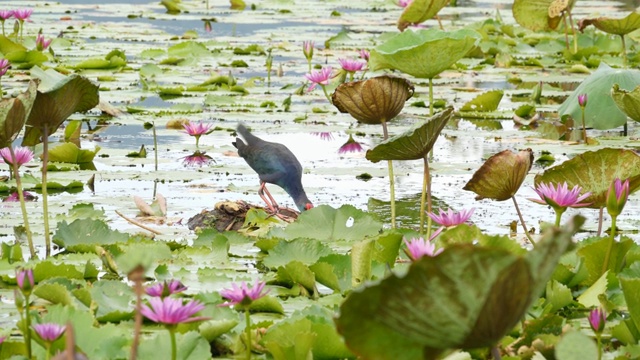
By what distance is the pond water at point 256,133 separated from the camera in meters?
3.99

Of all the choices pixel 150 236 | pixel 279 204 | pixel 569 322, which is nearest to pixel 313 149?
pixel 279 204

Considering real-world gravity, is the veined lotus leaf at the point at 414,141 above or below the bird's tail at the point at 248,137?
above

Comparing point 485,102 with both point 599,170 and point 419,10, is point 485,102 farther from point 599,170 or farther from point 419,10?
point 599,170

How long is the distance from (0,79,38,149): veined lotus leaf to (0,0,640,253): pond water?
603mm

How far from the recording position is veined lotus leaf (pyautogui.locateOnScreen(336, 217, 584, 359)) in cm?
144

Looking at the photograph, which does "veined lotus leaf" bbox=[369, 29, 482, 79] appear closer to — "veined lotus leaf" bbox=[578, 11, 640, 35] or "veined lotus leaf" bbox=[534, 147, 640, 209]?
"veined lotus leaf" bbox=[534, 147, 640, 209]

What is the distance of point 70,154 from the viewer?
14.9 ft

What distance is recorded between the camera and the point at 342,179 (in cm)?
450

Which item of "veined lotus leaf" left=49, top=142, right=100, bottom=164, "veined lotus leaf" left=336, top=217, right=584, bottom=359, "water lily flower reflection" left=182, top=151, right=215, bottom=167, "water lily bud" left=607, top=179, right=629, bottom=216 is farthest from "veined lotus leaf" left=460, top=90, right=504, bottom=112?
"veined lotus leaf" left=336, top=217, right=584, bottom=359

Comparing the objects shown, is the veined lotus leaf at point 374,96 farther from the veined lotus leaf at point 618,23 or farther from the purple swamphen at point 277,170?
the veined lotus leaf at point 618,23

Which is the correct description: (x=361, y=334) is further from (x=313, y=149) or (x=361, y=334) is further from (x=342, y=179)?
(x=313, y=149)

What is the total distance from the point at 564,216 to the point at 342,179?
3.19 feet

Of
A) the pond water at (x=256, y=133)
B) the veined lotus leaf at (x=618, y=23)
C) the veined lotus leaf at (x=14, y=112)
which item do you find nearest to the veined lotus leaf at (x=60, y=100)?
the veined lotus leaf at (x=14, y=112)

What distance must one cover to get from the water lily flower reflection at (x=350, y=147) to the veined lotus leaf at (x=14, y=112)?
2.39m
